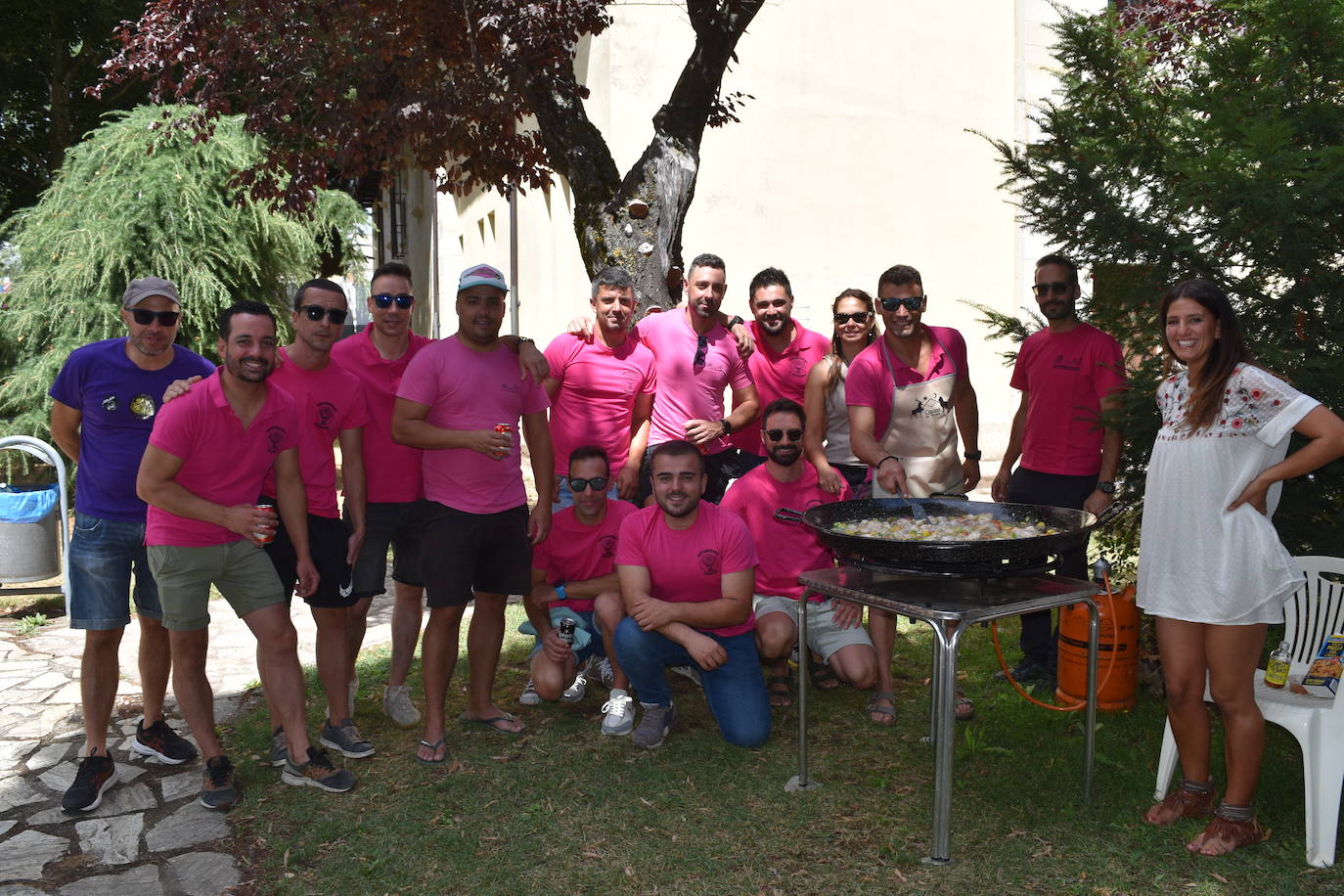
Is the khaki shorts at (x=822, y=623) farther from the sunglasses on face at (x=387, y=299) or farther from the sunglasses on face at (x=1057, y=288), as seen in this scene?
the sunglasses on face at (x=387, y=299)

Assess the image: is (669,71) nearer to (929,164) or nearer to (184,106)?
(929,164)

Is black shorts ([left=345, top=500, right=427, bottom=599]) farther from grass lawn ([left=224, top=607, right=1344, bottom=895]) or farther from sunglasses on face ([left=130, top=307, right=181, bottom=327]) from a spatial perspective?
sunglasses on face ([left=130, top=307, right=181, bottom=327])

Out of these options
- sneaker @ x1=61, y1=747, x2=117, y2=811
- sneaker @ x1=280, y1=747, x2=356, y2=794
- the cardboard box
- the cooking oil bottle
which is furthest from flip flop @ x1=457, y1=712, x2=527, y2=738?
the cardboard box

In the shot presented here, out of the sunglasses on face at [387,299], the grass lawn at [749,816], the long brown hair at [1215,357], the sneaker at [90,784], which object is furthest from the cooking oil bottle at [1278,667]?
the sneaker at [90,784]

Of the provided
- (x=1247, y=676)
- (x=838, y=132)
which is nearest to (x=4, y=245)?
(x=838, y=132)

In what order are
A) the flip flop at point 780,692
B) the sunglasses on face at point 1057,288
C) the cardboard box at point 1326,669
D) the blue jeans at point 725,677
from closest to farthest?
1. the cardboard box at point 1326,669
2. the blue jeans at point 725,677
3. the sunglasses on face at point 1057,288
4. the flip flop at point 780,692

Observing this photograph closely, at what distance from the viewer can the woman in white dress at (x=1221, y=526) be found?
3.52 metres

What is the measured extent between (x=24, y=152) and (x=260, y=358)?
18.0 meters

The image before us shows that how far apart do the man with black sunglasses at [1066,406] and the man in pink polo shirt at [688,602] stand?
1564 mm

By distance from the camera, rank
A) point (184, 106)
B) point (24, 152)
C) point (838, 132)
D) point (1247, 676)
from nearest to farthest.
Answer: point (1247, 676)
point (184, 106)
point (838, 132)
point (24, 152)

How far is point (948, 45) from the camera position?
13.1 meters

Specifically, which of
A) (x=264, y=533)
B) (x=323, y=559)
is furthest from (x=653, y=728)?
(x=264, y=533)

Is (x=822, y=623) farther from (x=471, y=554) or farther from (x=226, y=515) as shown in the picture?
(x=226, y=515)

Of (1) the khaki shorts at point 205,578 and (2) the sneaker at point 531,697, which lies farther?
(2) the sneaker at point 531,697
